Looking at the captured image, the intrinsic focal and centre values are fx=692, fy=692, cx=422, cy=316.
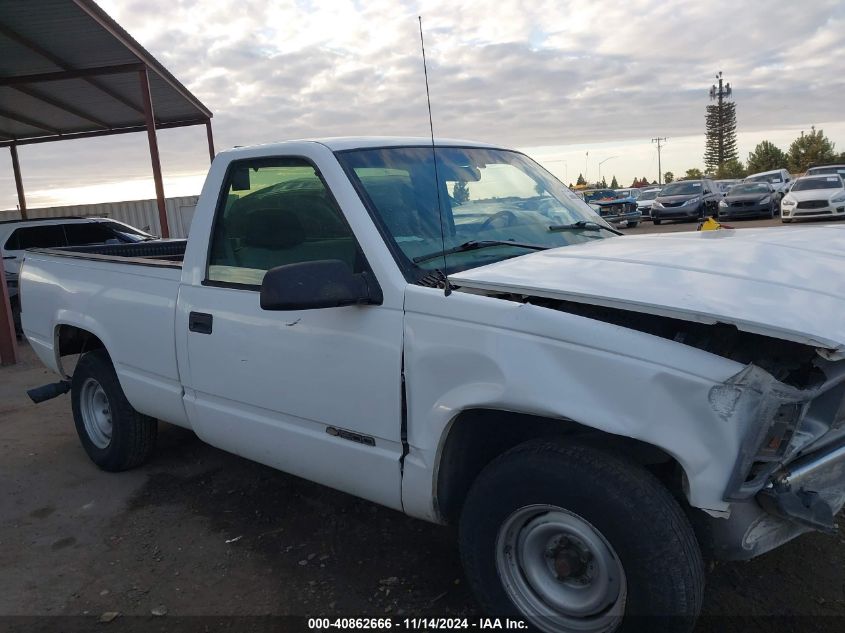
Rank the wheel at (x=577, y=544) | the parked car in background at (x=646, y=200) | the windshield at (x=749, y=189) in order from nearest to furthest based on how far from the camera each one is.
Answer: the wheel at (x=577, y=544)
the windshield at (x=749, y=189)
the parked car in background at (x=646, y=200)

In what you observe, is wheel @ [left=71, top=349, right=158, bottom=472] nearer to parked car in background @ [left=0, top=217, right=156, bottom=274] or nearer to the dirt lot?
the dirt lot

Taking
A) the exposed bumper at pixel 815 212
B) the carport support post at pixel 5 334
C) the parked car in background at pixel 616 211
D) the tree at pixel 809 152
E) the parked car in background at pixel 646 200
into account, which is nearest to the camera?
the parked car in background at pixel 616 211

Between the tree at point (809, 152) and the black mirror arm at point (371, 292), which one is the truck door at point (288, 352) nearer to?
the black mirror arm at point (371, 292)

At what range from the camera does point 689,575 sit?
2092mm

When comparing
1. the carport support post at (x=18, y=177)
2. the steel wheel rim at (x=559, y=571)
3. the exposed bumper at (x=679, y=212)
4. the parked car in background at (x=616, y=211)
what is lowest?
the steel wheel rim at (x=559, y=571)

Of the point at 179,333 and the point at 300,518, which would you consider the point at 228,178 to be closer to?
the point at 179,333

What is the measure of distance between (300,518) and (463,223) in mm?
1868

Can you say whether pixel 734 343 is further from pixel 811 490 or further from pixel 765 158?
pixel 765 158

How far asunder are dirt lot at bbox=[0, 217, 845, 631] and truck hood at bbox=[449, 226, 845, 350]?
1340mm

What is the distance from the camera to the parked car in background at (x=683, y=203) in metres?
24.7

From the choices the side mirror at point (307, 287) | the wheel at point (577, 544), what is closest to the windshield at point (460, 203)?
Answer: the side mirror at point (307, 287)

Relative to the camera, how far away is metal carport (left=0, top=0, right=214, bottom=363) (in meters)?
9.72

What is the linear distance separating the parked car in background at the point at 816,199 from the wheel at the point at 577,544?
22.0 metres

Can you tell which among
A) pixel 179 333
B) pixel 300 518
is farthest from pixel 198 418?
pixel 300 518
